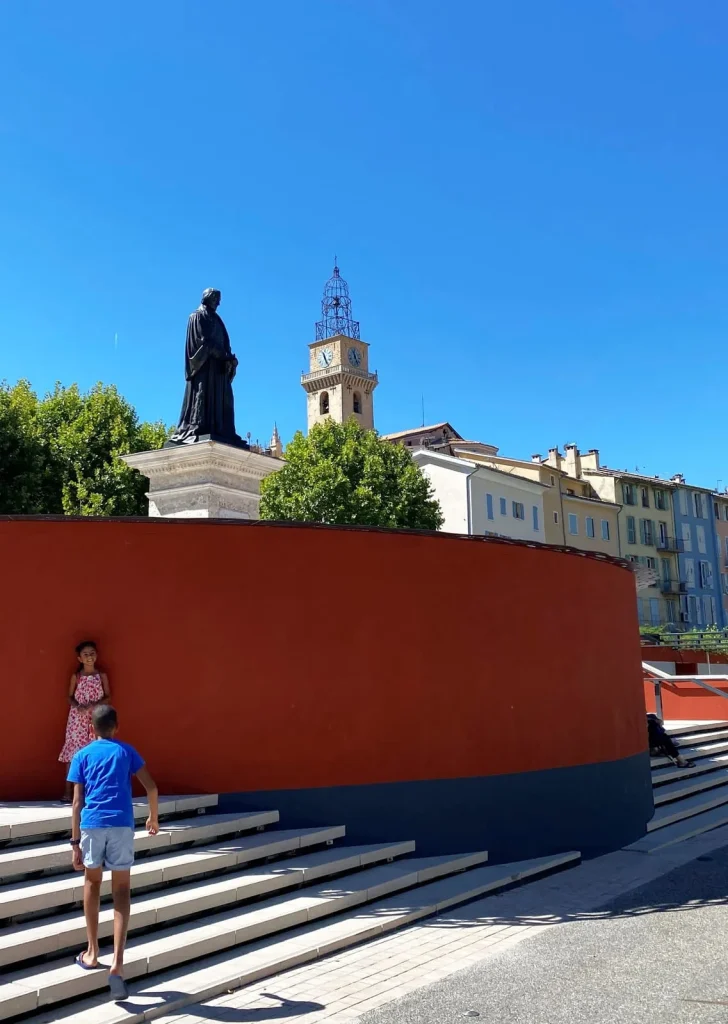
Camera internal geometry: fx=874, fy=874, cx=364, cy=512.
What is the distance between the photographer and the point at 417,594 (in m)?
7.91

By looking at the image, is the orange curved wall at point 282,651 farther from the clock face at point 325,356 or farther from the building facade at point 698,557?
the clock face at point 325,356

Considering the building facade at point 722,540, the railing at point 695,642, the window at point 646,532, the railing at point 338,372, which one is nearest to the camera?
the railing at point 695,642

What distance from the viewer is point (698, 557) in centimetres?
5762

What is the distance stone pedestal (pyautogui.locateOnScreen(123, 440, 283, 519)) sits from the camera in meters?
10.3

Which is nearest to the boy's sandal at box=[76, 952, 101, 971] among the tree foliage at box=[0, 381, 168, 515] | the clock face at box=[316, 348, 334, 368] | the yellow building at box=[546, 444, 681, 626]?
the tree foliage at box=[0, 381, 168, 515]

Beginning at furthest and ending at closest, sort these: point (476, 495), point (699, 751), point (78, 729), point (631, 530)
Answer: point (631, 530), point (476, 495), point (699, 751), point (78, 729)

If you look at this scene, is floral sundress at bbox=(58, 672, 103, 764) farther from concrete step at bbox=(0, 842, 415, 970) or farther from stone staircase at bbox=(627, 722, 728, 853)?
stone staircase at bbox=(627, 722, 728, 853)

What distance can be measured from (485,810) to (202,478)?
5025 millimetres

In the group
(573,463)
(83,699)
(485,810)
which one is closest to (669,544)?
(573,463)

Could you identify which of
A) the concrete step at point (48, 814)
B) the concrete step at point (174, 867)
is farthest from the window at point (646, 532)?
the concrete step at point (48, 814)

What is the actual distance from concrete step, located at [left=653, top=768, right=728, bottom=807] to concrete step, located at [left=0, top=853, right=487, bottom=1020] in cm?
515

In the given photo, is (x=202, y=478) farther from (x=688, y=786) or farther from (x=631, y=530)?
(x=631, y=530)

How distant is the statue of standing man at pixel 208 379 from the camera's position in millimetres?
10719

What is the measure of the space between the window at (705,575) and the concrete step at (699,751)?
4356 cm
